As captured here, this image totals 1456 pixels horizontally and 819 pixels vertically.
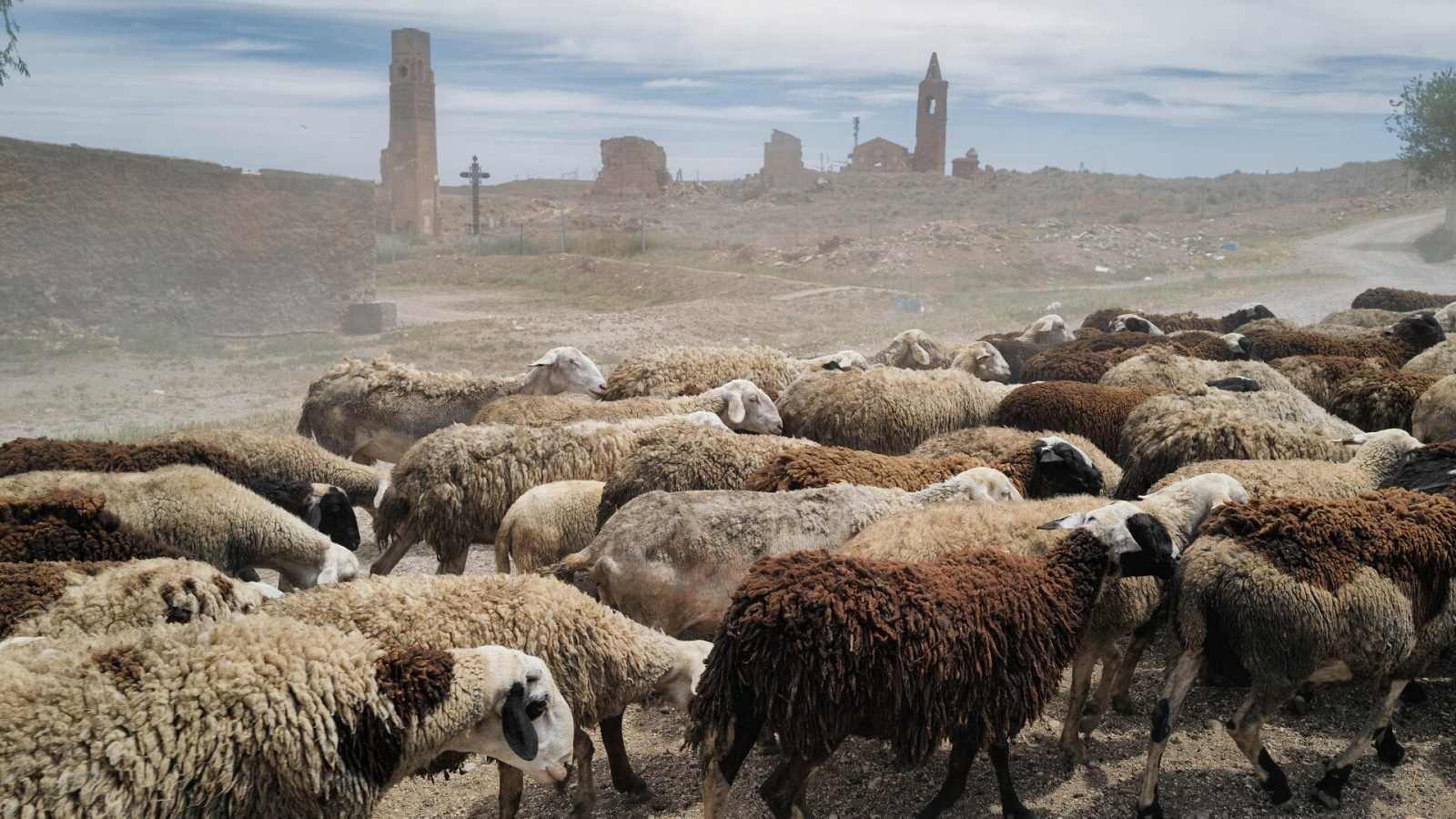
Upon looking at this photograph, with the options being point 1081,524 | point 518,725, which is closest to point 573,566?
point 518,725

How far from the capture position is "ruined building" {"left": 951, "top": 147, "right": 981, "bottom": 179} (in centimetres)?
6406

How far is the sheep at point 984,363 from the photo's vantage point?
12.5 m

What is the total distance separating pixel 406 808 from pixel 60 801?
1916mm

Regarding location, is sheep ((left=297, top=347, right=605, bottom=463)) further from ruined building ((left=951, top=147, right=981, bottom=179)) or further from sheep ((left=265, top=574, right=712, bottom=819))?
ruined building ((left=951, top=147, right=981, bottom=179))

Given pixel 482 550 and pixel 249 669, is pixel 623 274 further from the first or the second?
pixel 249 669

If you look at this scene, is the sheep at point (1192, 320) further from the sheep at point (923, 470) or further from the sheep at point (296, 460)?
the sheep at point (296, 460)

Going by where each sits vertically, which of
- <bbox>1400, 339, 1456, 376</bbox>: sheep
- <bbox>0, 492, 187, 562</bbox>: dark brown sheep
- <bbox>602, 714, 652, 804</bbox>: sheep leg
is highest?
<bbox>1400, 339, 1456, 376</bbox>: sheep

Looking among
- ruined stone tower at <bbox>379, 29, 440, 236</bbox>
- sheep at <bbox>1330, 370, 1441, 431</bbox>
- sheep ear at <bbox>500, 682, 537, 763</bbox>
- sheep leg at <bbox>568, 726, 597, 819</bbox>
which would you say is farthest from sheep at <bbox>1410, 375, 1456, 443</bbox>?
ruined stone tower at <bbox>379, 29, 440, 236</bbox>

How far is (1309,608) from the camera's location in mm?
4867

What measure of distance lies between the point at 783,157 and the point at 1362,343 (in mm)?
57012

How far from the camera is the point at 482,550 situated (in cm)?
929

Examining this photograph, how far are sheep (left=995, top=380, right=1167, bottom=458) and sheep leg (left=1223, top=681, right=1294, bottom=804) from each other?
12.4ft

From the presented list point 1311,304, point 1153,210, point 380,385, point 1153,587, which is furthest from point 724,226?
point 1153,587

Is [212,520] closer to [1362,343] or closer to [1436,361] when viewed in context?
[1436,361]
